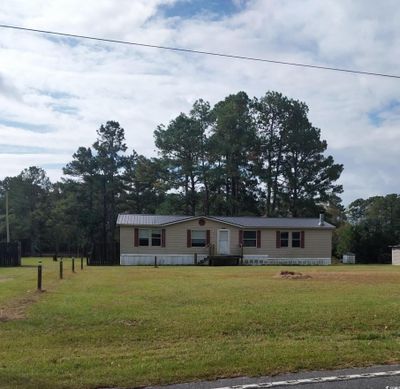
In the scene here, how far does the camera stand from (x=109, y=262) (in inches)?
1526

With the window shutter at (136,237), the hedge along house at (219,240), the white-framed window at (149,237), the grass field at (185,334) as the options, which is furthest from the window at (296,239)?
the grass field at (185,334)

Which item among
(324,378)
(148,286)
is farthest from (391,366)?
(148,286)

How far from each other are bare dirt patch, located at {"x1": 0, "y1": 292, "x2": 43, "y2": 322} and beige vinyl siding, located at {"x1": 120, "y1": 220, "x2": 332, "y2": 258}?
24.0 metres

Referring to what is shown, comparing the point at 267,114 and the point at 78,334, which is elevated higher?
the point at 267,114

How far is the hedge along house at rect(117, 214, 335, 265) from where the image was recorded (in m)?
38.3

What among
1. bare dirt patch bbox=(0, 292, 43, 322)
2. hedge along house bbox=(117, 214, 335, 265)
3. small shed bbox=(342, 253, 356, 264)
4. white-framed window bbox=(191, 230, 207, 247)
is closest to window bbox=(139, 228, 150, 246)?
hedge along house bbox=(117, 214, 335, 265)

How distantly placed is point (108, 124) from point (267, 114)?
18.7 m

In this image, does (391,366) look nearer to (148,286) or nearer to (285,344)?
(285,344)

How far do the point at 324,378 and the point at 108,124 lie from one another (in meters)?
60.2

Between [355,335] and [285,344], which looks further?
[355,335]

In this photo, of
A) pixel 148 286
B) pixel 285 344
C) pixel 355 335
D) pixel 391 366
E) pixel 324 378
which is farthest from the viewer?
pixel 148 286


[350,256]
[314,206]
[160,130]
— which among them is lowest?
[350,256]

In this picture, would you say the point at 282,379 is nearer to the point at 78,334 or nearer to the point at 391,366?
the point at 391,366

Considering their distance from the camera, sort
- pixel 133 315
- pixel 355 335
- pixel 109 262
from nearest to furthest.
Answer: pixel 355 335 → pixel 133 315 → pixel 109 262
